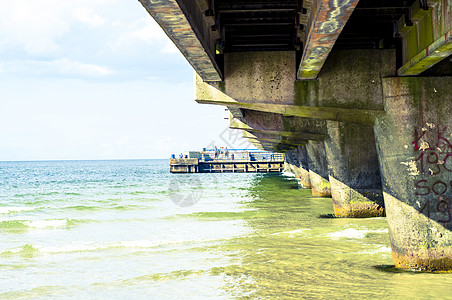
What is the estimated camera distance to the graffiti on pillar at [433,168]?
24.7 ft

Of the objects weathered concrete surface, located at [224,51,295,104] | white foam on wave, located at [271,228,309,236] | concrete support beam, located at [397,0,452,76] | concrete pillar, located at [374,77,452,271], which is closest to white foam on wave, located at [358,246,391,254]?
concrete pillar, located at [374,77,452,271]

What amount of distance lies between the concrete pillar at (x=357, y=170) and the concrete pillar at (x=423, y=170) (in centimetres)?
623

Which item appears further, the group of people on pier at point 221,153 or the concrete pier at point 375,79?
the group of people on pier at point 221,153

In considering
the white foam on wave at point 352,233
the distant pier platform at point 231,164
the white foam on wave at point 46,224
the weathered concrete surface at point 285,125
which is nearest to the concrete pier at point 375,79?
the white foam on wave at point 352,233

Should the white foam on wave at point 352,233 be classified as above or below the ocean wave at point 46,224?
above

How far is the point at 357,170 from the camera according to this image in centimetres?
1432

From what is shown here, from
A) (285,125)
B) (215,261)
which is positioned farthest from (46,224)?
(215,261)

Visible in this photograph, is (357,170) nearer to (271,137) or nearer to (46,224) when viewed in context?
(46,224)

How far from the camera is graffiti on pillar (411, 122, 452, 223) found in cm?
753

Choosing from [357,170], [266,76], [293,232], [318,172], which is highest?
[266,76]

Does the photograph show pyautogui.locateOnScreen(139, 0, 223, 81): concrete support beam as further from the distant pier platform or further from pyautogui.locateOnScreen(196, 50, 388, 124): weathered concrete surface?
the distant pier platform

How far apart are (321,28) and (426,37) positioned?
6.29 feet

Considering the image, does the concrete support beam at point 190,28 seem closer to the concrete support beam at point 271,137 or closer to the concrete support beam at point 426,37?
the concrete support beam at point 426,37

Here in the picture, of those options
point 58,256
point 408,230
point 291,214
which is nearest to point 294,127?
point 291,214
